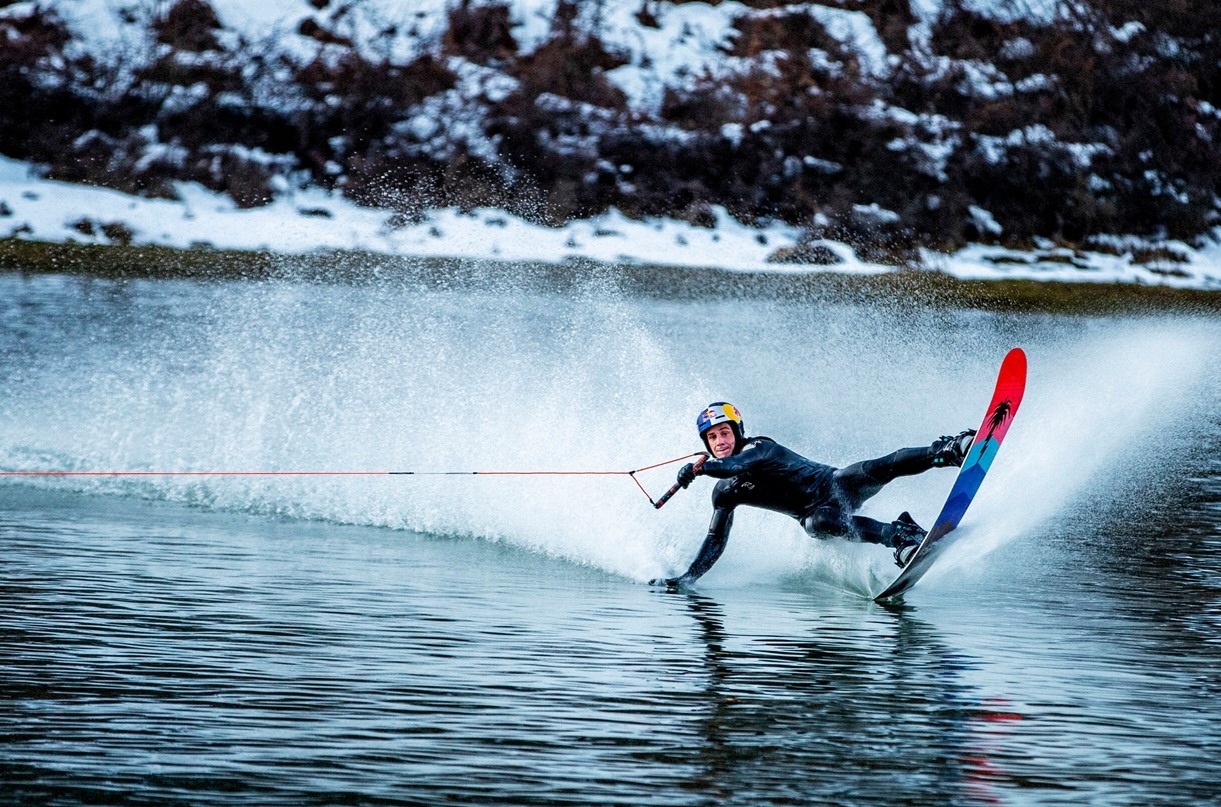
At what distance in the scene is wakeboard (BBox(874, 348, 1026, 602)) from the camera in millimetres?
10062

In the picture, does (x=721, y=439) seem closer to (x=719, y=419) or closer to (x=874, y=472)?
(x=719, y=419)

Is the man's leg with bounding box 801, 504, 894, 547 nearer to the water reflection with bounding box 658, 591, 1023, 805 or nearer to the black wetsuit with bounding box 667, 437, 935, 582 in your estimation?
the black wetsuit with bounding box 667, 437, 935, 582

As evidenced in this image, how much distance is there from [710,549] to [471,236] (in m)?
27.7

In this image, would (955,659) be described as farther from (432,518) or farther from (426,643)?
(432,518)

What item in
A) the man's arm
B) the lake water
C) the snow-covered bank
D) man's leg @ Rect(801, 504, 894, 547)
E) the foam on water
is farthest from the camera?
the snow-covered bank

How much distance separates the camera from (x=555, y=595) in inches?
→ 393

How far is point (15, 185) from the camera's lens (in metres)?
38.4

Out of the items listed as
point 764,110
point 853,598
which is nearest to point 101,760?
point 853,598

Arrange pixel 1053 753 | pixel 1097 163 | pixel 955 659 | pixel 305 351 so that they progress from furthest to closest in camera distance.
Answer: pixel 1097 163 → pixel 305 351 → pixel 955 659 → pixel 1053 753

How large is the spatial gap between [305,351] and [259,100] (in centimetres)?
2717

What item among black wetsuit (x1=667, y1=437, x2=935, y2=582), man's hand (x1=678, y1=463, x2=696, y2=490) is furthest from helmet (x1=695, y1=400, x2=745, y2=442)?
man's hand (x1=678, y1=463, x2=696, y2=490)

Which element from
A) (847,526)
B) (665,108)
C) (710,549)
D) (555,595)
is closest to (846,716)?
(555,595)

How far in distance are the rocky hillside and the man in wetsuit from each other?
90.6 ft

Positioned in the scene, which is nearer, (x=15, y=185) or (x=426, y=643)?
(x=426, y=643)
